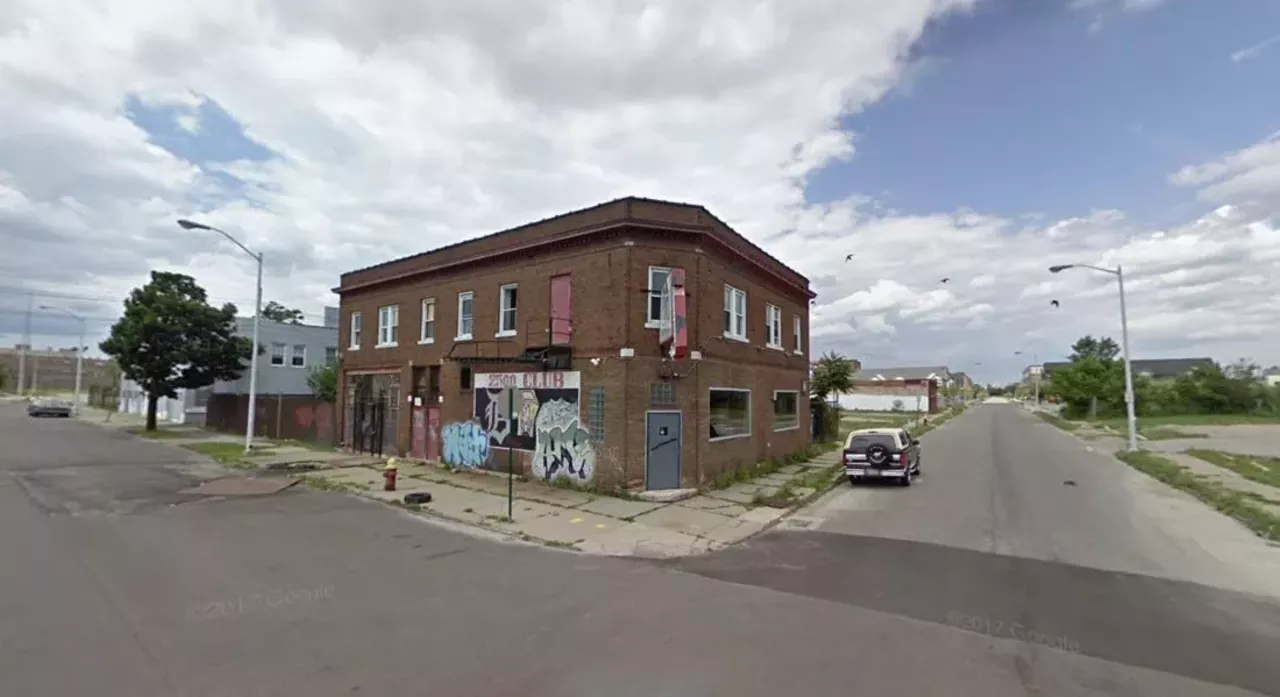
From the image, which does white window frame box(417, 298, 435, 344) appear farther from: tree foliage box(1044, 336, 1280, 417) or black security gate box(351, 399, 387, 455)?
tree foliage box(1044, 336, 1280, 417)

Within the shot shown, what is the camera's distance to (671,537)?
1106cm

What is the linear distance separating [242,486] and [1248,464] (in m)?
30.6

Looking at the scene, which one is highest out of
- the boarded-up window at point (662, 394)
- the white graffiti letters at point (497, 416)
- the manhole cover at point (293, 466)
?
the boarded-up window at point (662, 394)

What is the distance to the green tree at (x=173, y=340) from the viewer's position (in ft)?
106

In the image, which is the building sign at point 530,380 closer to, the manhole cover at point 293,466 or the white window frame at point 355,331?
the manhole cover at point 293,466

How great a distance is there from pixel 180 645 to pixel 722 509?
10000 millimetres

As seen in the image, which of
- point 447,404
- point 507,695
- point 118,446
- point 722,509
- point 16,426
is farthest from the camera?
point 16,426

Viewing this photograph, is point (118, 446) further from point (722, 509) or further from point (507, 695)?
point (507, 695)

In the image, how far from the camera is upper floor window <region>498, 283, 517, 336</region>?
1855 cm

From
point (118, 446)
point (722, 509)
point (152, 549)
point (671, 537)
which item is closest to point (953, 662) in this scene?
point (671, 537)

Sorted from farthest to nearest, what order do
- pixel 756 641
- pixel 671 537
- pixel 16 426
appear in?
pixel 16 426 < pixel 671 537 < pixel 756 641

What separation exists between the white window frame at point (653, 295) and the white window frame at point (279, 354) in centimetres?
3271

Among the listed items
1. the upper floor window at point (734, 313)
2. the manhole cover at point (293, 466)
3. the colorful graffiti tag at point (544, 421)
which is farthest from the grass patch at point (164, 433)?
the upper floor window at point (734, 313)

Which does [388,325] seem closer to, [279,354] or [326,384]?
[326,384]
